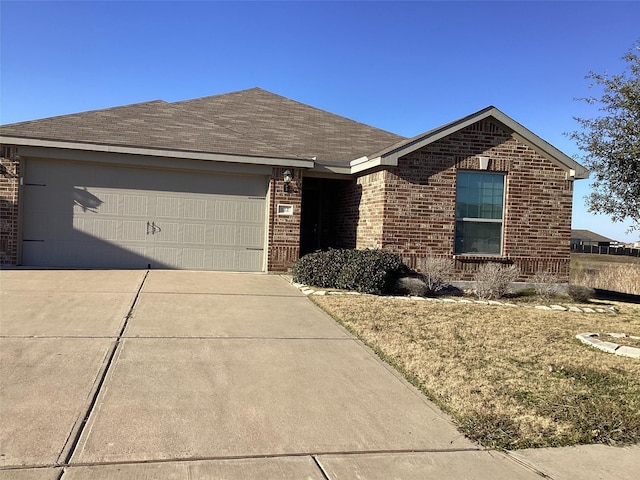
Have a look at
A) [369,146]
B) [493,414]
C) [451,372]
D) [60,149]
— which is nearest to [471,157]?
[369,146]

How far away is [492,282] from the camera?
10.9 metres

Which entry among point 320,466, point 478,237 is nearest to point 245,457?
point 320,466

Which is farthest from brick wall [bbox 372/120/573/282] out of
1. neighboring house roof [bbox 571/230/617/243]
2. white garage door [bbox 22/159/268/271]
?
neighboring house roof [bbox 571/230/617/243]

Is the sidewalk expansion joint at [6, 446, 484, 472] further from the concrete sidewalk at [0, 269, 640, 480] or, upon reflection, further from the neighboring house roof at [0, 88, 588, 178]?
the neighboring house roof at [0, 88, 588, 178]

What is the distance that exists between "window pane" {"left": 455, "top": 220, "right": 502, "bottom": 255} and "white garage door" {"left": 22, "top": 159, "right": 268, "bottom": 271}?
188 inches

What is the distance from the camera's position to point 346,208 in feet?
46.5

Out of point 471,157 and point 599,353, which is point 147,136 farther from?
point 599,353

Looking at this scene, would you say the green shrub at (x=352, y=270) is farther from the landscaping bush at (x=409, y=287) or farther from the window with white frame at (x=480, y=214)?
the window with white frame at (x=480, y=214)

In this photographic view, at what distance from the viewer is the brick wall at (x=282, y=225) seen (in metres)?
12.4

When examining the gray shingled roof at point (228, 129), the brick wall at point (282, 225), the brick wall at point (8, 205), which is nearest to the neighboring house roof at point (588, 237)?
the gray shingled roof at point (228, 129)

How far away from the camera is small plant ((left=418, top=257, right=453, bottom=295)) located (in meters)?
11.1

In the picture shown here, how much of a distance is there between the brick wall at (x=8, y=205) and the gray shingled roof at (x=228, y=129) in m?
0.77

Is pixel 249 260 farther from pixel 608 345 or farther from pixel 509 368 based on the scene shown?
pixel 608 345

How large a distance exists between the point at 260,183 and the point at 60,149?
14.7 feet
